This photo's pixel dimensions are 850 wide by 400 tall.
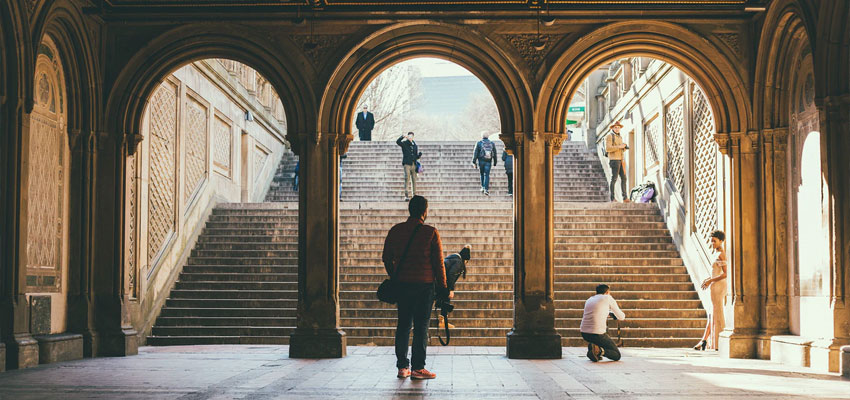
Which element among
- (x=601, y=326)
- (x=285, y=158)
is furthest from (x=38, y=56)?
(x=285, y=158)

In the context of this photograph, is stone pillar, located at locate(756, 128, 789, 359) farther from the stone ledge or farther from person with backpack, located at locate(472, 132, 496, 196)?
person with backpack, located at locate(472, 132, 496, 196)

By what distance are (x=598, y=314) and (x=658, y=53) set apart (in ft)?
11.3

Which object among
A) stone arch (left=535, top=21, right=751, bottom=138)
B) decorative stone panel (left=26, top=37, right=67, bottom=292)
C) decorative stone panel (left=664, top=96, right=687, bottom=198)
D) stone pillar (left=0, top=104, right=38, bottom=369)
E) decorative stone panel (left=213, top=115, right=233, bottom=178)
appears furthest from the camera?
decorative stone panel (left=213, top=115, right=233, bottom=178)

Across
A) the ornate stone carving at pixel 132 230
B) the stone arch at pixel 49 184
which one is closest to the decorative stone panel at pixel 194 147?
the ornate stone carving at pixel 132 230

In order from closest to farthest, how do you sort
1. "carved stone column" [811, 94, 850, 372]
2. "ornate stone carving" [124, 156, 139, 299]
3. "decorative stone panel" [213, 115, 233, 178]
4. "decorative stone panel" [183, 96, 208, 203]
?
1. "carved stone column" [811, 94, 850, 372]
2. "ornate stone carving" [124, 156, 139, 299]
3. "decorative stone panel" [183, 96, 208, 203]
4. "decorative stone panel" [213, 115, 233, 178]

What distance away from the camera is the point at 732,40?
11805mm

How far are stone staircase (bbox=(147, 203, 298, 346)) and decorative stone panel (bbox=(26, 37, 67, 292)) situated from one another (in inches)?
120

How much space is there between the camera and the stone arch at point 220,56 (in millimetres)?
11836

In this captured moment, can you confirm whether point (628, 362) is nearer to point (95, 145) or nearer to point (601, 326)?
point (601, 326)

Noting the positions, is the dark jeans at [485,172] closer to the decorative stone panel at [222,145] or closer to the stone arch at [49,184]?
the decorative stone panel at [222,145]

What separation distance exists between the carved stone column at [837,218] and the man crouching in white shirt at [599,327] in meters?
2.18

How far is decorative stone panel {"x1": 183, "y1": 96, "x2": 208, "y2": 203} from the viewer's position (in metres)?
16.6

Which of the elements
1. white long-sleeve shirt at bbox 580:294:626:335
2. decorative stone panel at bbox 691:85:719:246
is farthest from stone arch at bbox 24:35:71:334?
decorative stone panel at bbox 691:85:719:246

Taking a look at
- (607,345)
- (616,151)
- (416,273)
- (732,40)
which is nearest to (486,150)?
(616,151)
